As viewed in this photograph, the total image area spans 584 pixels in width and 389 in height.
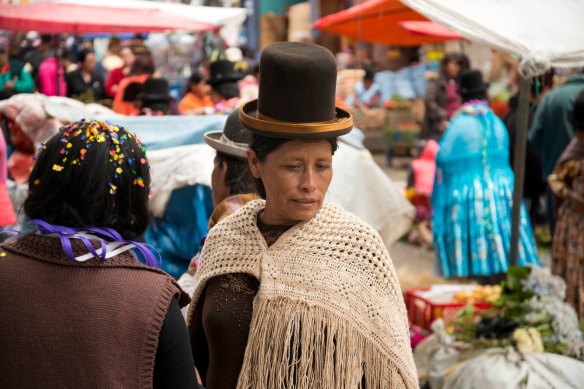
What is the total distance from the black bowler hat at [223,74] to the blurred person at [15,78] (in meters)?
4.26

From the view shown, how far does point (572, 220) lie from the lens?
567 cm

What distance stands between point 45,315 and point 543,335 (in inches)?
140

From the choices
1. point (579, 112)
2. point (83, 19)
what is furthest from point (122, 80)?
point (579, 112)

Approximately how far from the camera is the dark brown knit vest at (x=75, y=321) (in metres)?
2.00

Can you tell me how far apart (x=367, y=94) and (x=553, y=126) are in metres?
6.69

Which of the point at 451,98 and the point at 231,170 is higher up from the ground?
the point at 231,170

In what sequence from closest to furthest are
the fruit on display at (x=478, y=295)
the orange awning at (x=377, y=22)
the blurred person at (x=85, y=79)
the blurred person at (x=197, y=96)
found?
the fruit on display at (x=478, y=295)
the blurred person at (x=197, y=96)
the orange awning at (x=377, y=22)
the blurred person at (x=85, y=79)

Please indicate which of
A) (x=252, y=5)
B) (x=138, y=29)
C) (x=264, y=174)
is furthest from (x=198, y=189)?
(x=252, y=5)

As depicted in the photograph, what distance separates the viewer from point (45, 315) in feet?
6.59

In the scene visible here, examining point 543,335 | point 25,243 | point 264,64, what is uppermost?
point 264,64

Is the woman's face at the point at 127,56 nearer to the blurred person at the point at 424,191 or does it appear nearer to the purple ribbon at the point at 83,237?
the blurred person at the point at 424,191

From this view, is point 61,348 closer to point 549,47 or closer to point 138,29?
point 549,47

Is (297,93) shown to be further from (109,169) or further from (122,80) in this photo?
(122,80)

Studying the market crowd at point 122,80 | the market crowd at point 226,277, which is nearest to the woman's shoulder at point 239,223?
the market crowd at point 226,277
